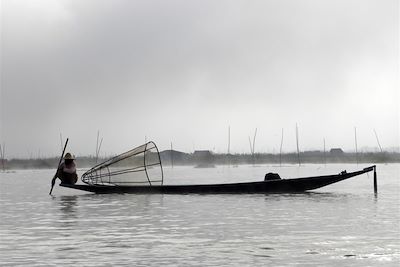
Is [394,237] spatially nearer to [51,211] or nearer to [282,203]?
[282,203]

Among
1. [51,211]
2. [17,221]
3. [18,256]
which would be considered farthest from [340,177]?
[18,256]

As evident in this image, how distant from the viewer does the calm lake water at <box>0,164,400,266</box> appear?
38.9 ft

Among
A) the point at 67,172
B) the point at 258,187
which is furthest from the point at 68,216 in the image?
the point at 258,187

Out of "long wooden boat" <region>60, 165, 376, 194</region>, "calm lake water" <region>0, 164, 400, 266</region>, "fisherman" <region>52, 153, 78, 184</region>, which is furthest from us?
"fisherman" <region>52, 153, 78, 184</region>

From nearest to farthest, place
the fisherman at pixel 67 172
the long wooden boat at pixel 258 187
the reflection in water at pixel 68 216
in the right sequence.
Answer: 1. the reflection in water at pixel 68 216
2. the long wooden boat at pixel 258 187
3. the fisherman at pixel 67 172

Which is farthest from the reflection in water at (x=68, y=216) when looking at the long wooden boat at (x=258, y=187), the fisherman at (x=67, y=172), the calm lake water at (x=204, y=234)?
the long wooden boat at (x=258, y=187)

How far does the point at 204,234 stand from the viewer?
15.9 metres

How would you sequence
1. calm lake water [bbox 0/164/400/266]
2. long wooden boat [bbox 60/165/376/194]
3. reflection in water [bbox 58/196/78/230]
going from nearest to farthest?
calm lake water [bbox 0/164/400/266] → reflection in water [bbox 58/196/78/230] → long wooden boat [bbox 60/165/376/194]

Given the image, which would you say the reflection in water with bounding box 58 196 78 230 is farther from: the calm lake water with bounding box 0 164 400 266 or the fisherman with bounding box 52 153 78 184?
the fisherman with bounding box 52 153 78 184

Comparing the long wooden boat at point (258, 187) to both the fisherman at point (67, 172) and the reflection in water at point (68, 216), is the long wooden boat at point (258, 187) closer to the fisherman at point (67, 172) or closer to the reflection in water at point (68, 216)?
the fisherman at point (67, 172)

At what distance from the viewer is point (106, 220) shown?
19969 millimetres

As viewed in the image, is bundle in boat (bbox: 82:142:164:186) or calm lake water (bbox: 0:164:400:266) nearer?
calm lake water (bbox: 0:164:400:266)

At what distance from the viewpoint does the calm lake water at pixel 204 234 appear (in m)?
11.8

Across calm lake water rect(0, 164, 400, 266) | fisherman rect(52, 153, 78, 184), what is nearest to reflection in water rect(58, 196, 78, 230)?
calm lake water rect(0, 164, 400, 266)
